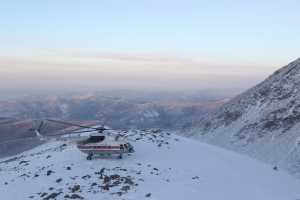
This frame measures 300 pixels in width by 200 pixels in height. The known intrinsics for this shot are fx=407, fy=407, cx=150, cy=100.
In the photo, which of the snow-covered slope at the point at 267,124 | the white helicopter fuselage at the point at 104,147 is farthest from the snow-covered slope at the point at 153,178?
the snow-covered slope at the point at 267,124

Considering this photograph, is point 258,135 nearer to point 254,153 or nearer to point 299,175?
point 254,153

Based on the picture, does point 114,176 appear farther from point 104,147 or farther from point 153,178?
point 104,147

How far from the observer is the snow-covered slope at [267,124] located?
136ft

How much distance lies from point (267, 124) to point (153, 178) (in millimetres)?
26186

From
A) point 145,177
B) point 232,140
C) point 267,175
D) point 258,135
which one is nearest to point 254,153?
point 258,135

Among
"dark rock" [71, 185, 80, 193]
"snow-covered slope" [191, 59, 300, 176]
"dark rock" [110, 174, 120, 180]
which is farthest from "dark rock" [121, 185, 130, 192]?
"snow-covered slope" [191, 59, 300, 176]

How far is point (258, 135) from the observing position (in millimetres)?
48406

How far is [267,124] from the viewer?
50.4 metres

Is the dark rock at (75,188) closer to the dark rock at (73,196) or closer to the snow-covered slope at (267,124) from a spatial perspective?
the dark rock at (73,196)

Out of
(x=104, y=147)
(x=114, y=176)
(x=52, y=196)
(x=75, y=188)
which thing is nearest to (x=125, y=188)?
(x=114, y=176)

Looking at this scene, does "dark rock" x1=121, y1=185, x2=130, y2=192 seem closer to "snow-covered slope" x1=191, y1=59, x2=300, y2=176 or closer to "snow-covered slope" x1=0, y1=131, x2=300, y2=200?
"snow-covered slope" x1=0, y1=131, x2=300, y2=200

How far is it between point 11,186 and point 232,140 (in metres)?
29.9

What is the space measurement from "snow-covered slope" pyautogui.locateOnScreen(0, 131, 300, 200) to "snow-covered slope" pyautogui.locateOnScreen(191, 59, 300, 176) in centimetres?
561

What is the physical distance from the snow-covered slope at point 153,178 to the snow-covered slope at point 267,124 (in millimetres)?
5612
